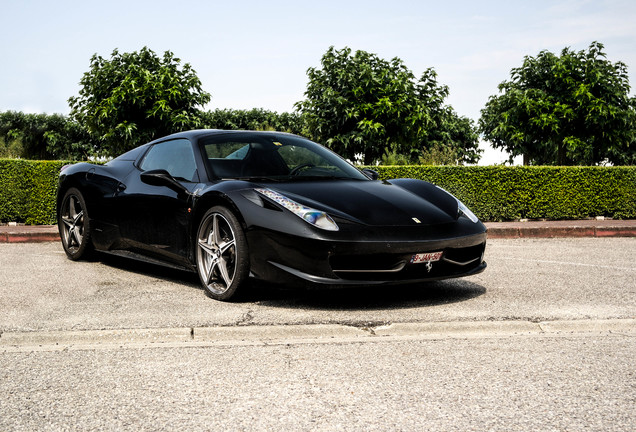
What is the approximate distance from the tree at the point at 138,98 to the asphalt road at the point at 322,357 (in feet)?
43.8

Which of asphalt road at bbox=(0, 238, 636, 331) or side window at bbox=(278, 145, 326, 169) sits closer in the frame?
asphalt road at bbox=(0, 238, 636, 331)

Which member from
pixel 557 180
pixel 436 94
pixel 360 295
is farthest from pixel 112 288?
pixel 436 94

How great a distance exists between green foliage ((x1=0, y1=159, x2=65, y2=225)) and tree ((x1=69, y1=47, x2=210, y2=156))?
21.7 ft

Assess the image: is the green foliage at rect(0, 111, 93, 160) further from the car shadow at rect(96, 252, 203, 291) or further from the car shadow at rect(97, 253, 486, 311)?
the car shadow at rect(97, 253, 486, 311)

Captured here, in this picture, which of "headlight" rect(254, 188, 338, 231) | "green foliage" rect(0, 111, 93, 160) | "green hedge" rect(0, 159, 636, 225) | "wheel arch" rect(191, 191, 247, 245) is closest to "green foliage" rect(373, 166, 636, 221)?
"green hedge" rect(0, 159, 636, 225)

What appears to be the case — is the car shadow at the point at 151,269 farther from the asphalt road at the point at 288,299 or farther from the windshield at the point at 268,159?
the windshield at the point at 268,159

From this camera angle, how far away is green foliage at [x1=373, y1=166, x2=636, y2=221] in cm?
1438

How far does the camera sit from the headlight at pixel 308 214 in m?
4.91

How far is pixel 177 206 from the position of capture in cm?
588

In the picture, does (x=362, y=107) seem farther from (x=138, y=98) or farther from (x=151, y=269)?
(x=151, y=269)

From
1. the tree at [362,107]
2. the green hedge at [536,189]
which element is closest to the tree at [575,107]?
the tree at [362,107]

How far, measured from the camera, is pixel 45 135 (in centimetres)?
6850

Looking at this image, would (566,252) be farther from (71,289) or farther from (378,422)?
(378,422)

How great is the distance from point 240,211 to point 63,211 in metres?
3.57
